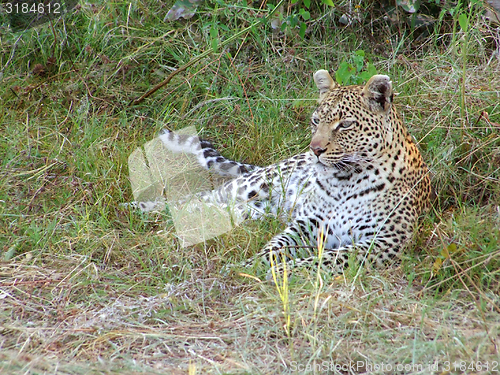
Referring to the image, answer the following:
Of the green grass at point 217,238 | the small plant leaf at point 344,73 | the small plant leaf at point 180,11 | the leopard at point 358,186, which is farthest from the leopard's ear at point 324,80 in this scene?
the small plant leaf at point 180,11

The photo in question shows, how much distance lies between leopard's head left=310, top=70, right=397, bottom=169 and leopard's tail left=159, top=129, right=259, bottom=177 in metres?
1.53

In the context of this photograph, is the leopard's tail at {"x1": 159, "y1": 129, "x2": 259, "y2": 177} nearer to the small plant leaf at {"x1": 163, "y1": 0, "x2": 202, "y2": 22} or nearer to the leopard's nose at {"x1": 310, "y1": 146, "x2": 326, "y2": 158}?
the small plant leaf at {"x1": 163, "y1": 0, "x2": 202, "y2": 22}

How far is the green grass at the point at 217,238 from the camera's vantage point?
3734 millimetres

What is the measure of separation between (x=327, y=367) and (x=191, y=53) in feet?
15.1

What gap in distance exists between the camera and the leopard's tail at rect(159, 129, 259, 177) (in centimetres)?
645

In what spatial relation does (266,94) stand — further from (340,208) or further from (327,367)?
(327,367)

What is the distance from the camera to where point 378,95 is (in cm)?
501

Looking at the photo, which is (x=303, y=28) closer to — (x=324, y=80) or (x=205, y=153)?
(x=324, y=80)

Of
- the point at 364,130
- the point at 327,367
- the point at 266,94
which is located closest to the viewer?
the point at 327,367

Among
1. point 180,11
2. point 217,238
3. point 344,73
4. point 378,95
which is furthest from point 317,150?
point 180,11

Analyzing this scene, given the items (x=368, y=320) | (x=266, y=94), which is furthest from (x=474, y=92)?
(x=368, y=320)

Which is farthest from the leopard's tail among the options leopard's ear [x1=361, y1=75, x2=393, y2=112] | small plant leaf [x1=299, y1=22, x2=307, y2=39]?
leopard's ear [x1=361, y1=75, x2=393, y2=112]

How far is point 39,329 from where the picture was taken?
3928 millimetres

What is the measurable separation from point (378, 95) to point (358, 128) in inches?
11.8
